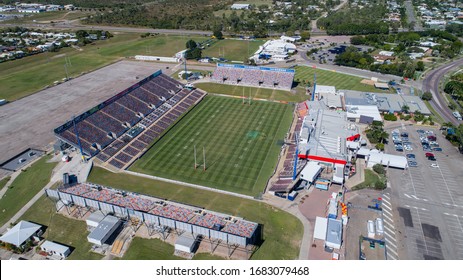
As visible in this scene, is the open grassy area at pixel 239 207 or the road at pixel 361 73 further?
the road at pixel 361 73

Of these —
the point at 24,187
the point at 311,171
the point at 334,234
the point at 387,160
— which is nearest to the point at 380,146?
the point at 387,160

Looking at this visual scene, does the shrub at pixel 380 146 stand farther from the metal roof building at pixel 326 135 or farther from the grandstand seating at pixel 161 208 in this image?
the grandstand seating at pixel 161 208

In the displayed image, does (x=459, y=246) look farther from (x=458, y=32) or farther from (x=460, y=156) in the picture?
(x=458, y=32)

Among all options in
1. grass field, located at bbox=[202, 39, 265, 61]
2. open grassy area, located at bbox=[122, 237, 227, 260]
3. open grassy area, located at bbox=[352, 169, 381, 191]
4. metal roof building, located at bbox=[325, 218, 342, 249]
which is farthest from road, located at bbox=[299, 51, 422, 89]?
open grassy area, located at bbox=[122, 237, 227, 260]

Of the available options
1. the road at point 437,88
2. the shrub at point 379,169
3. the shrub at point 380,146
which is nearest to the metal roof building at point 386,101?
the road at point 437,88

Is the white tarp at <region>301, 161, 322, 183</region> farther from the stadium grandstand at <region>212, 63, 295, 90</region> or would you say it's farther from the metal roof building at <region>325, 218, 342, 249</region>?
the stadium grandstand at <region>212, 63, 295, 90</region>

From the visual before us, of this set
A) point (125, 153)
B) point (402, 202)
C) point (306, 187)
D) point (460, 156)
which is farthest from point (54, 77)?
point (460, 156)
